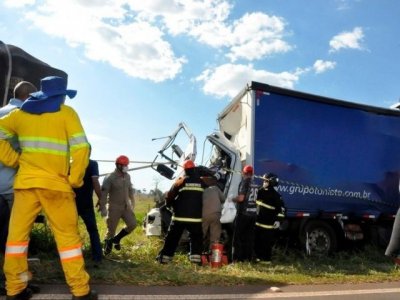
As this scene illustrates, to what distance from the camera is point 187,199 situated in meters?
7.16

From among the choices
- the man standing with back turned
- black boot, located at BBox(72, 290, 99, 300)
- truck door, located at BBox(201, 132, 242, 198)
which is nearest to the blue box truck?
truck door, located at BBox(201, 132, 242, 198)

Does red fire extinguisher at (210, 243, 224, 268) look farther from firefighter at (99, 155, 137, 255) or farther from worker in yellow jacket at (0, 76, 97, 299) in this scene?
worker in yellow jacket at (0, 76, 97, 299)

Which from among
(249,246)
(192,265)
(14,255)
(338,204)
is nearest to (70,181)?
(14,255)

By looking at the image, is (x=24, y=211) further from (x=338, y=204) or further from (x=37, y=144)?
(x=338, y=204)

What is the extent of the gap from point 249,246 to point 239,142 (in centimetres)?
241

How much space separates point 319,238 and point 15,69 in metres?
6.19

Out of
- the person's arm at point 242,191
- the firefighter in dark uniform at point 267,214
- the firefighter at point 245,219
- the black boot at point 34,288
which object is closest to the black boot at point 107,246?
the firefighter at point 245,219

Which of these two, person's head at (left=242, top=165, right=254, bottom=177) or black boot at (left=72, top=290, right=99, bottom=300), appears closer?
black boot at (left=72, top=290, right=99, bottom=300)

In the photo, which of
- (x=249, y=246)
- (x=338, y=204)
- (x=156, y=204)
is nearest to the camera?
(x=249, y=246)

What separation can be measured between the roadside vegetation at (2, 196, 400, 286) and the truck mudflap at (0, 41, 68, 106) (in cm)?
208

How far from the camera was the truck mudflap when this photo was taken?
258 inches

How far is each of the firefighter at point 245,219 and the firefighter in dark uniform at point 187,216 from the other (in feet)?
2.83

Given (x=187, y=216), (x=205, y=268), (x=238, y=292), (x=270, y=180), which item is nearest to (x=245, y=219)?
(x=270, y=180)

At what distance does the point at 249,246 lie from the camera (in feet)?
25.4
